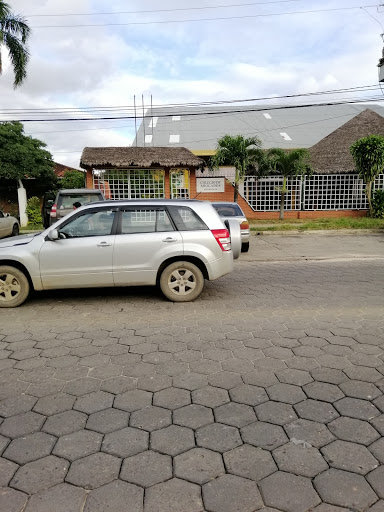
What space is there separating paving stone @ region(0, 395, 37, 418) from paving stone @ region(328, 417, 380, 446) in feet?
7.50

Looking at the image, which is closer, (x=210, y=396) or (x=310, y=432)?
(x=310, y=432)

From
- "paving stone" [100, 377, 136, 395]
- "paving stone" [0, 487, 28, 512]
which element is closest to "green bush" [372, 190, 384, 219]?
"paving stone" [100, 377, 136, 395]

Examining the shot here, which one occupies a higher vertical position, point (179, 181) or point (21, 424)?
point (179, 181)

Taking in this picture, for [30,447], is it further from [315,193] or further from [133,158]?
[315,193]

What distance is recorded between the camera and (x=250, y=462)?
2.32 metres

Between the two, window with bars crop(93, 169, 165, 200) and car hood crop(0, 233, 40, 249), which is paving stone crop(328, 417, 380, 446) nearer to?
car hood crop(0, 233, 40, 249)

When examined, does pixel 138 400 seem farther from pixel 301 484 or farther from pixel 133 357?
pixel 301 484

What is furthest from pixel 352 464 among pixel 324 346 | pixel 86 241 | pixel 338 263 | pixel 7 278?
pixel 338 263

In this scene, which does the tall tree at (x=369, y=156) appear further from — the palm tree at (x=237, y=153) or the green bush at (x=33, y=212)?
the green bush at (x=33, y=212)

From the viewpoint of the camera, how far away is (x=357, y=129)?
23.1m

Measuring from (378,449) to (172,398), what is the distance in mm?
1503

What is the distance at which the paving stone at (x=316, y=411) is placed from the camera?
2.76 metres

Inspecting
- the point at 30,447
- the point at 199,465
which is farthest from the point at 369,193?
the point at 30,447

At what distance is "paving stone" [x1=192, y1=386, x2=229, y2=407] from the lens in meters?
2.99
